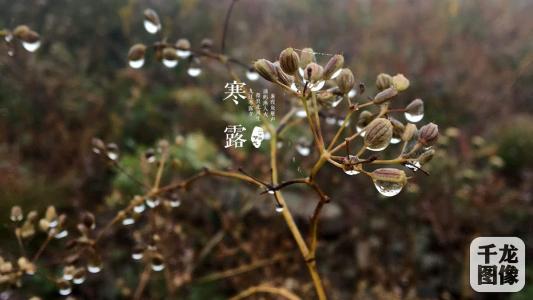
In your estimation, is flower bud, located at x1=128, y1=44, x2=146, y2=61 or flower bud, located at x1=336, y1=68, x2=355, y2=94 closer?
flower bud, located at x1=336, y1=68, x2=355, y2=94

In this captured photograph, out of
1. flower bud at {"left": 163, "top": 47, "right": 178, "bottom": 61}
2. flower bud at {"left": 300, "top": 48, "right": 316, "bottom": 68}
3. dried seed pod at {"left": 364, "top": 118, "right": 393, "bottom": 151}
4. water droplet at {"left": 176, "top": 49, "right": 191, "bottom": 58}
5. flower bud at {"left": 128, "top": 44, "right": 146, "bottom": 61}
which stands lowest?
dried seed pod at {"left": 364, "top": 118, "right": 393, "bottom": 151}

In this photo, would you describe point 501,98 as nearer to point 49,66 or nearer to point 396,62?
point 396,62

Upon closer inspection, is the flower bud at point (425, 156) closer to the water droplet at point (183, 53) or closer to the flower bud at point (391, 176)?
the flower bud at point (391, 176)

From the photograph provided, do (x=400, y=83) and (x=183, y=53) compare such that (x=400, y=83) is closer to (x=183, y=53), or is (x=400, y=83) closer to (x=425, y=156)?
(x=425, y=156)

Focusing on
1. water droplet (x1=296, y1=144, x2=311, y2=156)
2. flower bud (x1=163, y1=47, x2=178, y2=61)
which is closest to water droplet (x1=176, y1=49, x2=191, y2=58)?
flower bud (x1=163, y1=47, x2=178, y2=61)

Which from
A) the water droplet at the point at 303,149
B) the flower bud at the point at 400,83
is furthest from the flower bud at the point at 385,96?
the water droplet at the point at 303,149

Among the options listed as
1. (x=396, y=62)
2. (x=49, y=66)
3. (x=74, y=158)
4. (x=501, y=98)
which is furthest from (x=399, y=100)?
(x=49, y=66)

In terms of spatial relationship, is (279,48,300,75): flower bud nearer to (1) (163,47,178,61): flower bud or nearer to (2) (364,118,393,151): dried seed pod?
(2) (364,118,393,151): dried seed pod
